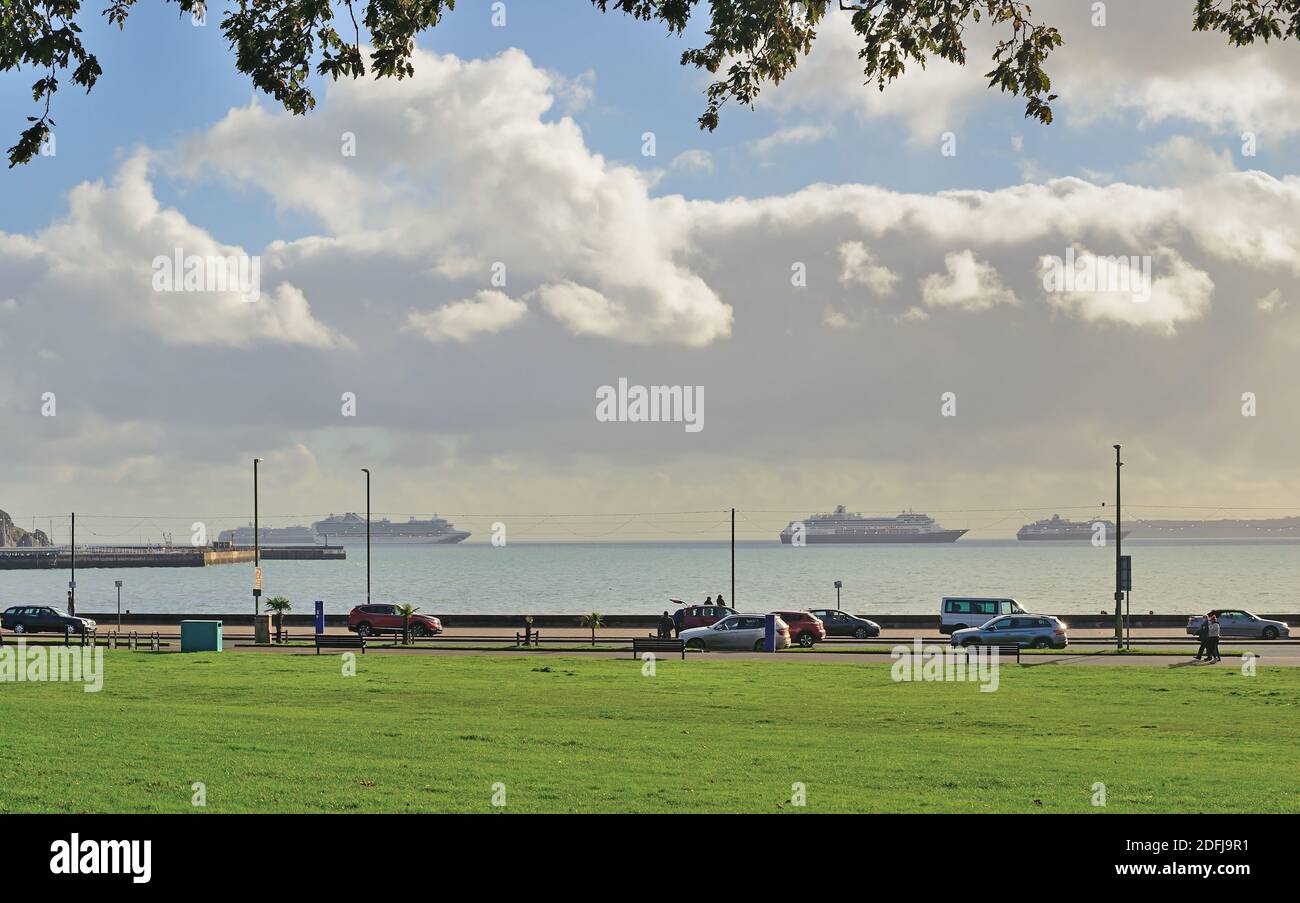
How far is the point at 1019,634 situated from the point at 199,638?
27960 millimetres

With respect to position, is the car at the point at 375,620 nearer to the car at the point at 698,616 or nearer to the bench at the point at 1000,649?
the car at the point at 698,616

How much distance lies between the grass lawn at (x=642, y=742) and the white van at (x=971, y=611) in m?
21.9

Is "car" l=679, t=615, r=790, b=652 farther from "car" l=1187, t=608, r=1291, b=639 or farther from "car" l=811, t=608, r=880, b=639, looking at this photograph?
"car" l=1187, t=608, r=1291, b=639

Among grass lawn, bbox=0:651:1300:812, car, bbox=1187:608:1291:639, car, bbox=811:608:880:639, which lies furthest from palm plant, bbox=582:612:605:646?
car, bbox=1187:608:1291:639

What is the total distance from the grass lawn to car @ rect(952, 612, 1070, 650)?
1268cm

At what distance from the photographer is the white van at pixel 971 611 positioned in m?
53.7

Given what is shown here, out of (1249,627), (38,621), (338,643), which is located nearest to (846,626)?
(1249,627)

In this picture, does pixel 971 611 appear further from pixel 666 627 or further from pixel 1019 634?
pixel 666 627

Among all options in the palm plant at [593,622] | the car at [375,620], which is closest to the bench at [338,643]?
the palm plant at [593,622]

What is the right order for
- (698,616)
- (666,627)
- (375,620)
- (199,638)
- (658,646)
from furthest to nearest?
1. (375,620)
2. (698,616)
3. (666,627)
4. (658,646)
5. (199,638)

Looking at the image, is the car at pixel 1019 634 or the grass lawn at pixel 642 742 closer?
the grass lawn at pixel 642 742

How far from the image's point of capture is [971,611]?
2140 inches
